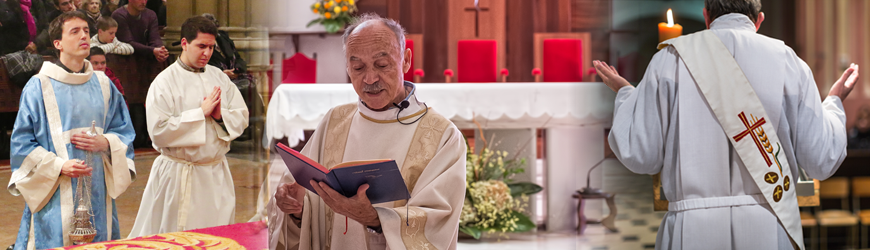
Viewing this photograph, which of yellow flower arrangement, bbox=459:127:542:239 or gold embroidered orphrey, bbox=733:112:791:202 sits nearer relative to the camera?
gold embroidered orphrey, bbox=733:112:791:202

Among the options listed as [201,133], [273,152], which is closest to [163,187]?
[201,133]

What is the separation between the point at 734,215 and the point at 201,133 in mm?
2193

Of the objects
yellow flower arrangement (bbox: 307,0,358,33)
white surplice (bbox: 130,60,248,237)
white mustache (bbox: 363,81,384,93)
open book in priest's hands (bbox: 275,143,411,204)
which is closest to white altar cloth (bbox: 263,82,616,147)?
yellow flower arrangement (bbox: 307,0,358,33)

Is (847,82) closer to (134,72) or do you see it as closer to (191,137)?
(191,137)

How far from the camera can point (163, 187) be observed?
291cm

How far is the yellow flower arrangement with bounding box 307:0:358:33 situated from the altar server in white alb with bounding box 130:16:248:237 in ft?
9.88

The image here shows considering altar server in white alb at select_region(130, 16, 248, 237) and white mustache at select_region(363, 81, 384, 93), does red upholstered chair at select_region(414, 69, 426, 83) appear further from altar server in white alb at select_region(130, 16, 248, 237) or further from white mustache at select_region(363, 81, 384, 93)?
white mustache at select_region(363, 81, 384, 93)

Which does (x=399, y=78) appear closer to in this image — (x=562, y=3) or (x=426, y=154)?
(x=426, y=154)

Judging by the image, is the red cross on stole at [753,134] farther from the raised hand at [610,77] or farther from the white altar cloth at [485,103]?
the white altar cloth at [485,103]

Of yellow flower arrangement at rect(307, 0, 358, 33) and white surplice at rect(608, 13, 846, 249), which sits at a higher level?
yellow flower arrangement at rect(307, 0, 358, 33)

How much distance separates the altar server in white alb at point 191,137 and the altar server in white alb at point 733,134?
5.75 ft

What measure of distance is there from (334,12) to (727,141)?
14.0 feet

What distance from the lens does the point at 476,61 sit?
5668 mm

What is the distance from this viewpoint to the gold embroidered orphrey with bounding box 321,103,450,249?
1992 mm
